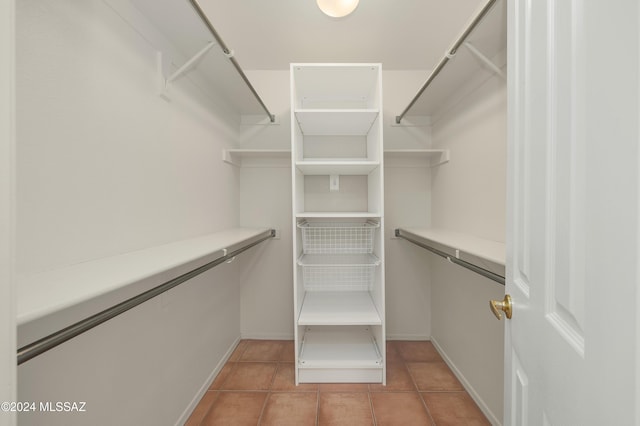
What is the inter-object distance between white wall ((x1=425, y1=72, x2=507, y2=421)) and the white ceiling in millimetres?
560

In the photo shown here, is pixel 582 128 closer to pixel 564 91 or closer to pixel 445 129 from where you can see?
pixel 564 91

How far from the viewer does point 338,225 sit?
2.36 m

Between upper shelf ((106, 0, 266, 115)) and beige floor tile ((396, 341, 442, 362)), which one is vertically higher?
upper shelf ((106, 0, 266, 115))

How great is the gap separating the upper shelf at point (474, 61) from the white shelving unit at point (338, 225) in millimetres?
412

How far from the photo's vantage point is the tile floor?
1.57 metres

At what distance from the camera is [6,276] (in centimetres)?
38

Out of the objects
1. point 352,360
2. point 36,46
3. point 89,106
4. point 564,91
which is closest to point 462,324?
point 352,360

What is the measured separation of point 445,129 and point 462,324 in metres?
1.42

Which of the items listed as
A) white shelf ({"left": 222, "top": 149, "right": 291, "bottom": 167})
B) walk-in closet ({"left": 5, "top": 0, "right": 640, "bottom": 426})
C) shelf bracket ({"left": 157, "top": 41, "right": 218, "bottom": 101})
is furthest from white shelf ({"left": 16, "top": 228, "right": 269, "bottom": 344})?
white shelf ({"left": 222, "top": 149, "right": 291, "bottom": 167})

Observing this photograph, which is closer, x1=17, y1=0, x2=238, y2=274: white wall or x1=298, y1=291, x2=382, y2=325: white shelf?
x1=17, y1=0, x2=238, y2=274: white wall

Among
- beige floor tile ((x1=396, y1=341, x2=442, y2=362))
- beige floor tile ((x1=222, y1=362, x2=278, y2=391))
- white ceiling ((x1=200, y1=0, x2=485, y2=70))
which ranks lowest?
beige floor tile ((x1=222, y1=362, x2=278, y2=391))

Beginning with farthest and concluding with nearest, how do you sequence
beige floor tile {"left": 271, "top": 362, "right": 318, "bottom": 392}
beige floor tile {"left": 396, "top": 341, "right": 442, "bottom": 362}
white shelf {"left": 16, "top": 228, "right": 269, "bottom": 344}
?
beige floor tile {"left": 396, "top": 341, "right": 442, "bottom": 362} → beige floor tile {"left": 271, "top": 362, "right": 318, "bottom": 392} → white shelf {"left": 16, "top": 228, "right": 269, "bottom": 344}

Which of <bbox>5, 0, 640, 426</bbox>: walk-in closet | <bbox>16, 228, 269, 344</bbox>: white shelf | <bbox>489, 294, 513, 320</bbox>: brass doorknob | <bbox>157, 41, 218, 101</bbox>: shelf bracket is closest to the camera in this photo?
<bbox>5, 0, 640, 426</bbox>: walk-in closet

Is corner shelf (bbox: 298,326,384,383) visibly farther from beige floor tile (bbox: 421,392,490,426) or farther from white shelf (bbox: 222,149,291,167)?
white shelf (bbox: 222,149,291,167)
